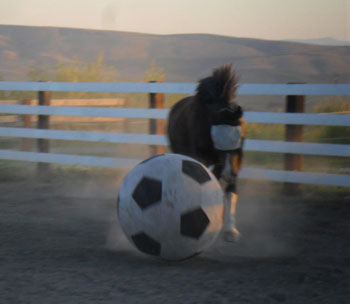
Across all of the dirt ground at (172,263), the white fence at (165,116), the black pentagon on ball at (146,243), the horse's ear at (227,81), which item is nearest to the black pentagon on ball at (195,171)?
the black pentagon on ball at (146,243)

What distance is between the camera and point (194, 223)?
409 centimetres

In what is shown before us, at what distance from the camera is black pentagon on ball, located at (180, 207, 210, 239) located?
4.05 metres

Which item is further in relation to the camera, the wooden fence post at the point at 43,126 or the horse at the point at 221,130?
the wooden fence post at the point at 43,126

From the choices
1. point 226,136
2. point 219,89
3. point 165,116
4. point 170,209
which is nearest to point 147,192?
point 170,209

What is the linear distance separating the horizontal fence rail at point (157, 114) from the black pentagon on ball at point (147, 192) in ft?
12.7

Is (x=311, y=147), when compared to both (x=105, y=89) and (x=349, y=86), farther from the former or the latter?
(x=105, y=89)

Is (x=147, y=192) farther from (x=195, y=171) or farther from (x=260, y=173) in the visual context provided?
(x=260, y=173)

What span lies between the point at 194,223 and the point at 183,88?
14.5 ft

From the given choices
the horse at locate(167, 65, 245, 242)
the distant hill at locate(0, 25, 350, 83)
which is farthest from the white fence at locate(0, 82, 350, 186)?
the distant hill at locate(0, 25, 350, 83)

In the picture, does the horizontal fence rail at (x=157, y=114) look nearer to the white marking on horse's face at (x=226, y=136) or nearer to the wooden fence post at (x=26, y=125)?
the wooden fence post at (x=26, y=125)

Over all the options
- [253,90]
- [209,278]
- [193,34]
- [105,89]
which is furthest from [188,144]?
[193,34]

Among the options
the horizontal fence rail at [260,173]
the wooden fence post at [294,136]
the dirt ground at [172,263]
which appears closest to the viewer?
the dirt ground at [172,263]

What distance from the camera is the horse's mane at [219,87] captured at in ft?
16.7

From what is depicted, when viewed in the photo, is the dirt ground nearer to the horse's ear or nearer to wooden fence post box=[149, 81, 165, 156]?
the horse's ear
